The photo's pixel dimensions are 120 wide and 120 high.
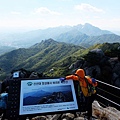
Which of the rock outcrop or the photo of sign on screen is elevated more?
the photo of sign on screen

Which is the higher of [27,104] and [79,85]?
[79,85]

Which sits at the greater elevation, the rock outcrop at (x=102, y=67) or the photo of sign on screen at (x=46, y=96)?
the photo of sign on screen at (x=46, y=96)

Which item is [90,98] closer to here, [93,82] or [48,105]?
[93,82]

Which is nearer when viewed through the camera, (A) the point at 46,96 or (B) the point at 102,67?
(A) the point at 46,96

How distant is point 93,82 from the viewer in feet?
27.0

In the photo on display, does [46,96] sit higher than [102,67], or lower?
higher

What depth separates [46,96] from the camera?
7789mm

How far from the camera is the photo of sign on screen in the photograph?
7.50 m

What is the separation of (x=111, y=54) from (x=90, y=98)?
160 ft

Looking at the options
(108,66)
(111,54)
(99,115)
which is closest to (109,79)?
(108,66)

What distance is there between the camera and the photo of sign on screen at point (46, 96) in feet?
24.6

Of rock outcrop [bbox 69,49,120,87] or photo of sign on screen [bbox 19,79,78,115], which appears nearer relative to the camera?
photo of sign on screen [bbox 19,79,78,115]

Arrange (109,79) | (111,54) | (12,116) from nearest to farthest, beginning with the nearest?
(12,116) → (109,79) → (111,54)

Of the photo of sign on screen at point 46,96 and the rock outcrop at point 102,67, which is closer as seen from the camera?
the photo of sign on screen at point 46,96
